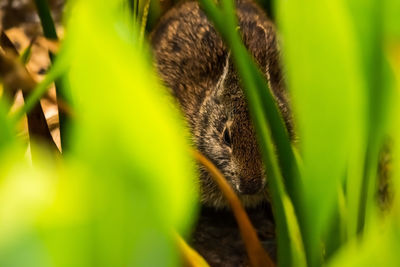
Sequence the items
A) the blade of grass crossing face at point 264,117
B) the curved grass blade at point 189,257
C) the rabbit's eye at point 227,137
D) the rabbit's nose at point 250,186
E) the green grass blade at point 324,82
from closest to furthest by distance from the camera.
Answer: the green grass blade at point 324,82
the blade of grass crossing face at point 264,117
the curved grass blade at point 189,257
the rabbit's nose at point 250,186
the rabbit's eye at point 227,137

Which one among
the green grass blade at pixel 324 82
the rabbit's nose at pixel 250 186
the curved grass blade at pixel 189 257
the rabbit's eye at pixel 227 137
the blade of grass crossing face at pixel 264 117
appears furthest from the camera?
the rabbit's eye at pixel 227 137

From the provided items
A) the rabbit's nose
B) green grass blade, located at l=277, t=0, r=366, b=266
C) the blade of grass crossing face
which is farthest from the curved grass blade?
the rabbit's nose

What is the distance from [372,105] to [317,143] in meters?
0.12

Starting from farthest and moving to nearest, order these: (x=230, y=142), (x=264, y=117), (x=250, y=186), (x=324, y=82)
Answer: (x=230, y=142) < (x=250, y=186) < (x=264, y=117) < (x=324, y=82)

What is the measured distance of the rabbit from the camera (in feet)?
5.54

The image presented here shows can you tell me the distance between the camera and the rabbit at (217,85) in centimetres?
169

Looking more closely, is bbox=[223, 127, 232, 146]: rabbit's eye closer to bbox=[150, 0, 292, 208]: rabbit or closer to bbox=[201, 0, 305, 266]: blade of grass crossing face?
bbox=[150, 0, 292, 208]: rabbit

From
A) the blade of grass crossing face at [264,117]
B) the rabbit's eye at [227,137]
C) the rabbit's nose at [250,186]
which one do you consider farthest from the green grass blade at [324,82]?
the rabbit's eye at [227,137]

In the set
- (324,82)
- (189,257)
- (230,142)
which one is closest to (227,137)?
(230,142)

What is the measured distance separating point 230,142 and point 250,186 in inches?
8.3

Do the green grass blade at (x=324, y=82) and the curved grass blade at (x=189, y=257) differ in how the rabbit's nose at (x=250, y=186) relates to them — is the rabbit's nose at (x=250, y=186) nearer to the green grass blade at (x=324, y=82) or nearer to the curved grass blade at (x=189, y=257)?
the curved grass blade at (x=189, y=257)

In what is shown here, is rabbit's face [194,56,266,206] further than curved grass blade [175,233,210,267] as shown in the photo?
Yes

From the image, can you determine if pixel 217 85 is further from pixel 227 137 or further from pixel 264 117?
pixel 264 117

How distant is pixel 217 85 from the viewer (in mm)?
1842
